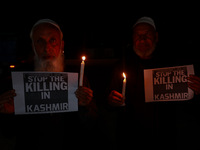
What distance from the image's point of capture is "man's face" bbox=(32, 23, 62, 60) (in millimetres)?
2234

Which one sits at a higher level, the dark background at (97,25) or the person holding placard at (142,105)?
the dark background at (97,25)

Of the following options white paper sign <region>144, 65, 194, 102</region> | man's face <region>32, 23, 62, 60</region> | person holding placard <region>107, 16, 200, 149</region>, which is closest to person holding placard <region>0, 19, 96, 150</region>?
man's face <region>32, 23, 62, 60</region>

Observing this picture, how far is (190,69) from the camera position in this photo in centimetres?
196

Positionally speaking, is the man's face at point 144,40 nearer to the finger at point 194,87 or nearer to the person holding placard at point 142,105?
the person holding placard at point 142,105

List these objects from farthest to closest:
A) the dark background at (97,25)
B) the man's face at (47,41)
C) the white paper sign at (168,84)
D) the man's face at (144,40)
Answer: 1. the dark background at (97,25)
2. the man's face at (144,40)
3. the man's face at (47,41)
4. the white paper sign at (168,84)

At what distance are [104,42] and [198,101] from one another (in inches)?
93.2

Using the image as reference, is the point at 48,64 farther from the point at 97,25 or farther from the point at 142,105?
the point at 97,25

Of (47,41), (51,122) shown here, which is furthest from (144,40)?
(51,122)

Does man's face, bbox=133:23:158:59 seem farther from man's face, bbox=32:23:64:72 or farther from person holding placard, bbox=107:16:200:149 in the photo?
man's face, bbox=32:23:64:72

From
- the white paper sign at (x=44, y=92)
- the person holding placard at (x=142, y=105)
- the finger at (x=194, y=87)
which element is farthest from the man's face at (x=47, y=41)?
the finger at (x=194, y=87)

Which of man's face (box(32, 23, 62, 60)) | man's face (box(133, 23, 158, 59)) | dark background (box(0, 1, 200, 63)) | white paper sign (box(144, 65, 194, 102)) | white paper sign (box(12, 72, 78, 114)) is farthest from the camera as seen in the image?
dark background (box(0, 1, 200, 63))

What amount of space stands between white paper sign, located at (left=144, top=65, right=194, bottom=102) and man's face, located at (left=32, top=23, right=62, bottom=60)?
41.8 inches

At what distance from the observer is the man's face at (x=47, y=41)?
2234 millimetres

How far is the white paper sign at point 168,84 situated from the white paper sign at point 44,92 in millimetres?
800
